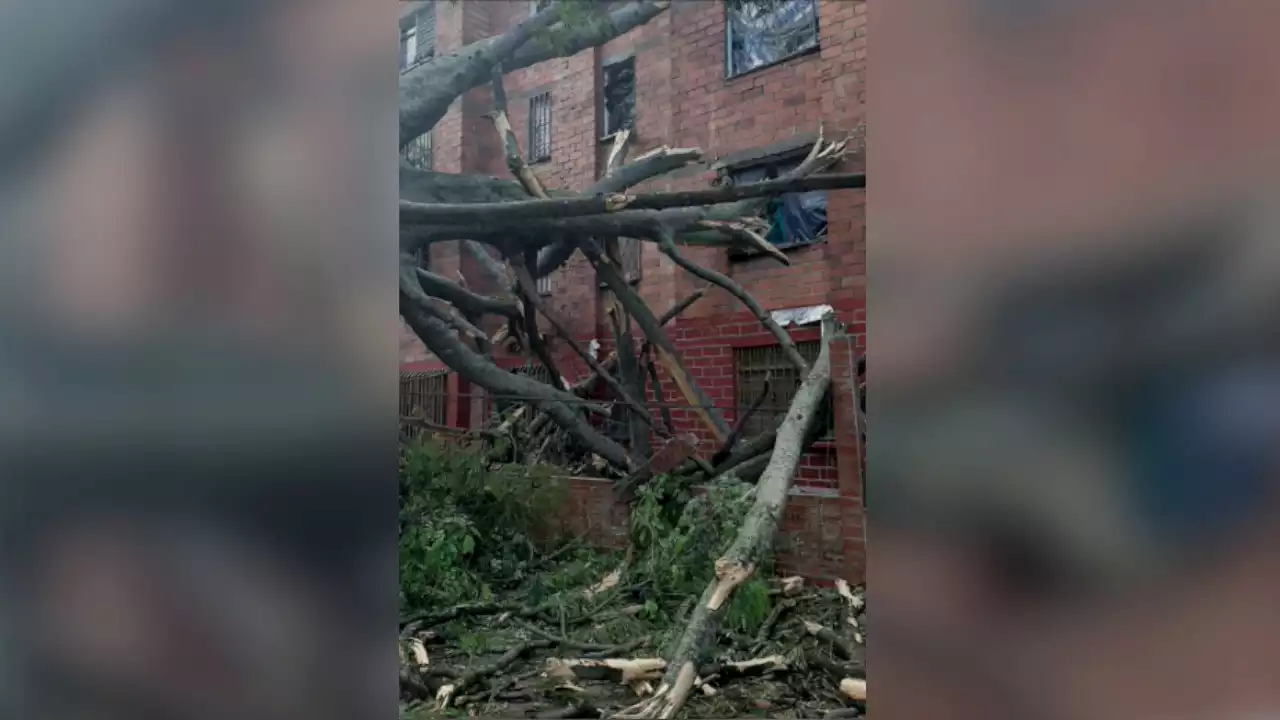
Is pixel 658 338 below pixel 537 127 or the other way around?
below

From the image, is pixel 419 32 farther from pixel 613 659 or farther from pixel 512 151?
pixel 613 659

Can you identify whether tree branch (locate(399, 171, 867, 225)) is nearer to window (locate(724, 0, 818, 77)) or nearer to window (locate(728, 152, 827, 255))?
window (locate(728, 152, 827, 255))

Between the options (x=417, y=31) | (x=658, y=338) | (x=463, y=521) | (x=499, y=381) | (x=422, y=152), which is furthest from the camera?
(x=417, y=31)

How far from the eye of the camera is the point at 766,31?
552 centimetres

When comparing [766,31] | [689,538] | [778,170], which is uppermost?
[766,31]

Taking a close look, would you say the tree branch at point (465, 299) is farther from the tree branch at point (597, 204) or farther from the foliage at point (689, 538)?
the foliage at point (689, 538)

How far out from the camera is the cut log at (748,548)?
113 inches
